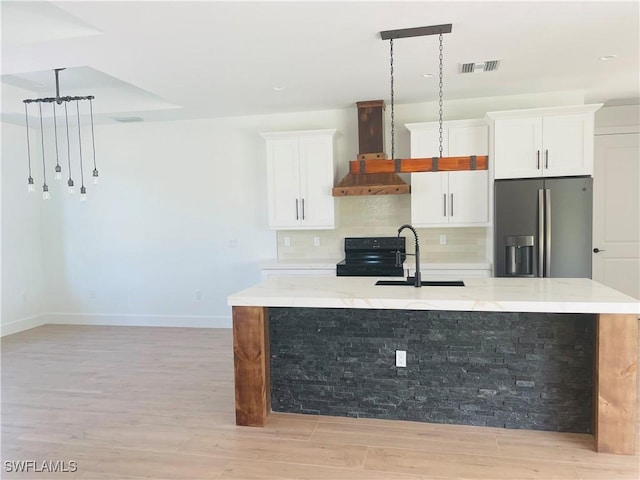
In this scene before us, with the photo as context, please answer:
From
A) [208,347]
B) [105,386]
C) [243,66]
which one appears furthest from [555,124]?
[105,386]

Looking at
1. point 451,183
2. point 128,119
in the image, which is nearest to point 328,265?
point 451,183

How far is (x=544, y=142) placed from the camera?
4.43 m

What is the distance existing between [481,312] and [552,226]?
2.02 m

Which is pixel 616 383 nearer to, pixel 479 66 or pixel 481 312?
pixel 481 312

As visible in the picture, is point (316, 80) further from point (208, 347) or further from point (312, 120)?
point (208, 347)

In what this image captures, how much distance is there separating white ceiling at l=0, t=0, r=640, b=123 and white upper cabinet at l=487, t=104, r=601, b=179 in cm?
33

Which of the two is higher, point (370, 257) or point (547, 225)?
point (547, 225)

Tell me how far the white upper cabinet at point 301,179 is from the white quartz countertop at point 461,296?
1.94 metres

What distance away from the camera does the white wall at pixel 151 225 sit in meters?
5.72

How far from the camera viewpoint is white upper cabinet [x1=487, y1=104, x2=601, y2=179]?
4363 millimetres

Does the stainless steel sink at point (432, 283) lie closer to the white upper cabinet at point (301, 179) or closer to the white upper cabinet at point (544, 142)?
the white upper cabinet at point (544, 142)

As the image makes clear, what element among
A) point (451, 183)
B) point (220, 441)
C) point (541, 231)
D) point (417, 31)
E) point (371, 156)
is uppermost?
point (417, 31)

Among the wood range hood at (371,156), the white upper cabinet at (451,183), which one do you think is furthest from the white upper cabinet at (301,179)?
the white upper cabinet at (451,183)

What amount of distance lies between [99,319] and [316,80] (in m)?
4.49
